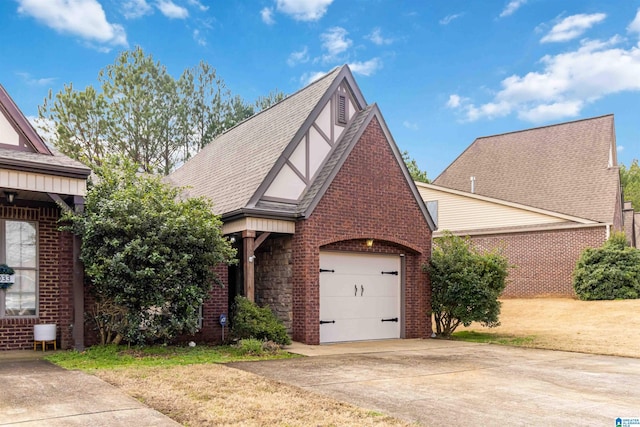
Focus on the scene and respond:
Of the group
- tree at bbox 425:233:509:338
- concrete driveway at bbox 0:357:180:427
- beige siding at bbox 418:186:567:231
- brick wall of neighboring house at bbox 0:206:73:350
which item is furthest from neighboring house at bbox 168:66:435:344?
beige siding at bbox 418:186:567:231

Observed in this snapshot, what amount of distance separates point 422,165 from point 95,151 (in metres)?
30.5

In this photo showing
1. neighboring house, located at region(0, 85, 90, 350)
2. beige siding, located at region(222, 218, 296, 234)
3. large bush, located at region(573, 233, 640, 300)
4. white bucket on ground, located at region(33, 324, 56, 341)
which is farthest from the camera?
large bush, located at region(573, 233, 640, 300)

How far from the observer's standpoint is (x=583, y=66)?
5484 centimetres

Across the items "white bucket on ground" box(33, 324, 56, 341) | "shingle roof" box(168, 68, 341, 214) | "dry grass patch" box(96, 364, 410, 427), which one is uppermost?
"shingle roof" box(168, 68, 341, 214)

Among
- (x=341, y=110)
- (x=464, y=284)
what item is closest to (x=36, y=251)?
(x=341, y=110)

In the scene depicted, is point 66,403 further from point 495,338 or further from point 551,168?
point 551,168

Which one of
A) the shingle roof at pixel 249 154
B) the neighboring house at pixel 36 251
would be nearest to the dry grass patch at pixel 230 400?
the neighboring house at pixel 36 251

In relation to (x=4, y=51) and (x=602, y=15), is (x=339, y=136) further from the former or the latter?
(x=602, y=15)

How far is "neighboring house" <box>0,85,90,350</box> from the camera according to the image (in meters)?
10.0

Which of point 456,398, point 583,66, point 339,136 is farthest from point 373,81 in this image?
point 583,66

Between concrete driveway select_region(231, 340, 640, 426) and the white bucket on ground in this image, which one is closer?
concrete driveway select_region(231, 340, 640, 426)

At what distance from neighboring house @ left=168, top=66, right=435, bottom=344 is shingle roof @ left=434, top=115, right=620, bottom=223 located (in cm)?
1216

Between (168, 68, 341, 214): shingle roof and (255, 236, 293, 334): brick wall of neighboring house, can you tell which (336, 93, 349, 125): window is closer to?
(168, 68, 341, 214): shingle roof

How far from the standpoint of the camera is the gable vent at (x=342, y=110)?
13.9 meters
